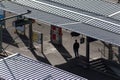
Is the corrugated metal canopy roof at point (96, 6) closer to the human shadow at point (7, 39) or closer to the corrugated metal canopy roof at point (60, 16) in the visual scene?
the corrugated metal canopy roof at point (60, 16)

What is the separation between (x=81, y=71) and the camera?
1416 inches

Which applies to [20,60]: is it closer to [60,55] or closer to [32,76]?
[32,76]

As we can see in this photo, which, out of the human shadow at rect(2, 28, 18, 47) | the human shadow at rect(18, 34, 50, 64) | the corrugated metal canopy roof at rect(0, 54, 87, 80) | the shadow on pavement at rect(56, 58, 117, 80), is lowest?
the human shadow at rect(2, 28, 18, 47)

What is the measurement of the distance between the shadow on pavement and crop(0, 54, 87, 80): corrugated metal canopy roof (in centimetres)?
640

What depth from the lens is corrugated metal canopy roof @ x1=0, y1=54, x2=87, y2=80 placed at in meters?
27.7

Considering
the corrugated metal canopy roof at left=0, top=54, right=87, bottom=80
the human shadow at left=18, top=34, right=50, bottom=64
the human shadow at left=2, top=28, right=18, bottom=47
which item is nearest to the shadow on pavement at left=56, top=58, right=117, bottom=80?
the human shadow at left=18, top=34, right=50, bottom=64

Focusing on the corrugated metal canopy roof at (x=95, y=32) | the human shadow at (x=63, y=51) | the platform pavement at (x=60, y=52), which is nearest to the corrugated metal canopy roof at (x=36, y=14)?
the corrugated metal canopy roof at (x=95, y=32)

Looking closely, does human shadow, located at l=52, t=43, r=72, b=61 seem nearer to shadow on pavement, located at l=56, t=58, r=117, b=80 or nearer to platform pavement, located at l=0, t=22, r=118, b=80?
platform pavement, located at l=0, t=22, r=118, b=80

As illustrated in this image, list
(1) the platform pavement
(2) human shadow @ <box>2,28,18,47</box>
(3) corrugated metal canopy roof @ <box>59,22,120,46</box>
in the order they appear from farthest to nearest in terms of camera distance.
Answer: (2) human shadow @ <box>2,28,18,47</box> < (1) the platform pavement < (3) corrugated metal canopy roof @ <box>59,22,120,46</box>

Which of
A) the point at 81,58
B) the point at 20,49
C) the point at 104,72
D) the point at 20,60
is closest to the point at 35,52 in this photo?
the point at 20,49

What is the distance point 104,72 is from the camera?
35594 mm

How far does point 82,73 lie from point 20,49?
7.06 metres

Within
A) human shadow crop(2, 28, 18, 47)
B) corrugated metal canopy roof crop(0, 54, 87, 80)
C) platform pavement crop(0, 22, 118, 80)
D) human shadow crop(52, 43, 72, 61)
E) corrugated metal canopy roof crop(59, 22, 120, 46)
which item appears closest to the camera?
corrugated metal canopy roof crop(0, 54, 87, 80)

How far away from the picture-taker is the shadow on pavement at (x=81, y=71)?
34.9 m
